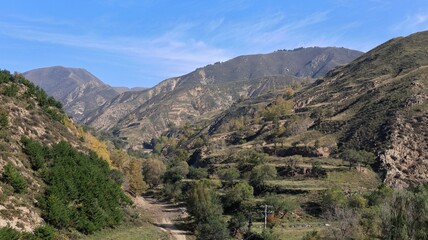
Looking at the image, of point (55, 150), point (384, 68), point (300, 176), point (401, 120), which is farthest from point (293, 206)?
point (384, 68)

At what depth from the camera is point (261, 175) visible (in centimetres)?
8856

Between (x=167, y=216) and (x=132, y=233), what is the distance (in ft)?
88.7

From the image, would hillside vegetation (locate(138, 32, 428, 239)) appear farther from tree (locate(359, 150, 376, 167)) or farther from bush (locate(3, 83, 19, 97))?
bush (locate(3, 83, 19, 97))

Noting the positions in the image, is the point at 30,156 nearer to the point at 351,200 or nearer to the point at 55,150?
the point at 55,150

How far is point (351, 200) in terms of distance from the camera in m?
66.8

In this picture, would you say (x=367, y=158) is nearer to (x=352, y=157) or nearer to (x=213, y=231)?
(x=352, y=157)

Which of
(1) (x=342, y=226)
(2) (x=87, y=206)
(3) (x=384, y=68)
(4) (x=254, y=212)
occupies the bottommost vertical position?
(4) (x=254, y=212)

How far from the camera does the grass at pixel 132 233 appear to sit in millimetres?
48803

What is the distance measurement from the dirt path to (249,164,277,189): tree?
18068 mm

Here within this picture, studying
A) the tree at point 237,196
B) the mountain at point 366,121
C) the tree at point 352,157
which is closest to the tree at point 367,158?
the tree at point 352,157

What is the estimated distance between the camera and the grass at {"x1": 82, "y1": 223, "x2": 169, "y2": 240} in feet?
160

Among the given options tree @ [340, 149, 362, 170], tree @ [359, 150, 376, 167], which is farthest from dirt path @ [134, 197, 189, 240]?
tree @ [359, 150, 376, 167]

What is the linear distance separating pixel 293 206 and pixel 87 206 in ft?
125

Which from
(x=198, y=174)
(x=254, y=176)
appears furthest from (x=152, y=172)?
(x=254, y=176)
